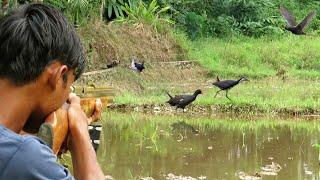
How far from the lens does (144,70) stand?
15.9m

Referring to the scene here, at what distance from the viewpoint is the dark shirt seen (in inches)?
46.8

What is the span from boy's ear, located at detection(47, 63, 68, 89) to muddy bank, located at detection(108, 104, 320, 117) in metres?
10.1

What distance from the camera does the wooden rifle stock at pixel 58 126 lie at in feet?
4.75

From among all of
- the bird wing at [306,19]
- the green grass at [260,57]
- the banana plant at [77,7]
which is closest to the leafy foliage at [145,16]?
the green grass at [260,57]

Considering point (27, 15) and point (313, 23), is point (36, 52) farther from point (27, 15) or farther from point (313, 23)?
point (313, 23)

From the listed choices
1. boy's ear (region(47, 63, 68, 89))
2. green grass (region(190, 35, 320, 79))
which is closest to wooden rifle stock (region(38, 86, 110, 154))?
boy's ear (region(47, 63, 68, 89))

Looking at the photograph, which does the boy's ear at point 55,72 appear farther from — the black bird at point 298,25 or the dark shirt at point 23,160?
the black bird at point 298,25

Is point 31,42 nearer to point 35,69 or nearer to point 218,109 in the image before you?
point 35,69

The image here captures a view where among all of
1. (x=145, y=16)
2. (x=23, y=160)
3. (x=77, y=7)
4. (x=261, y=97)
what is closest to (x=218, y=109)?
(x=261, y=97)

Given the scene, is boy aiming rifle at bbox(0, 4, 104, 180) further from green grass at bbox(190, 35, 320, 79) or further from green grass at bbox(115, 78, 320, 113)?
green grass at bbox(190, 35, 320, 79)

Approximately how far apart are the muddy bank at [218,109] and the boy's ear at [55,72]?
10102 mm

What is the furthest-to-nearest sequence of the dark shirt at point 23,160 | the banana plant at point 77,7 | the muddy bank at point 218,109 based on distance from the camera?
the banana plant at point 77,7 < the muddy bank at point 218,109 < the dark shirt at point 23,160

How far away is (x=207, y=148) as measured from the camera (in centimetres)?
866

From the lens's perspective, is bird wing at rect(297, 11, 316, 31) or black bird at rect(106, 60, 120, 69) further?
black bird at rect(106, 60, 120, 69)
